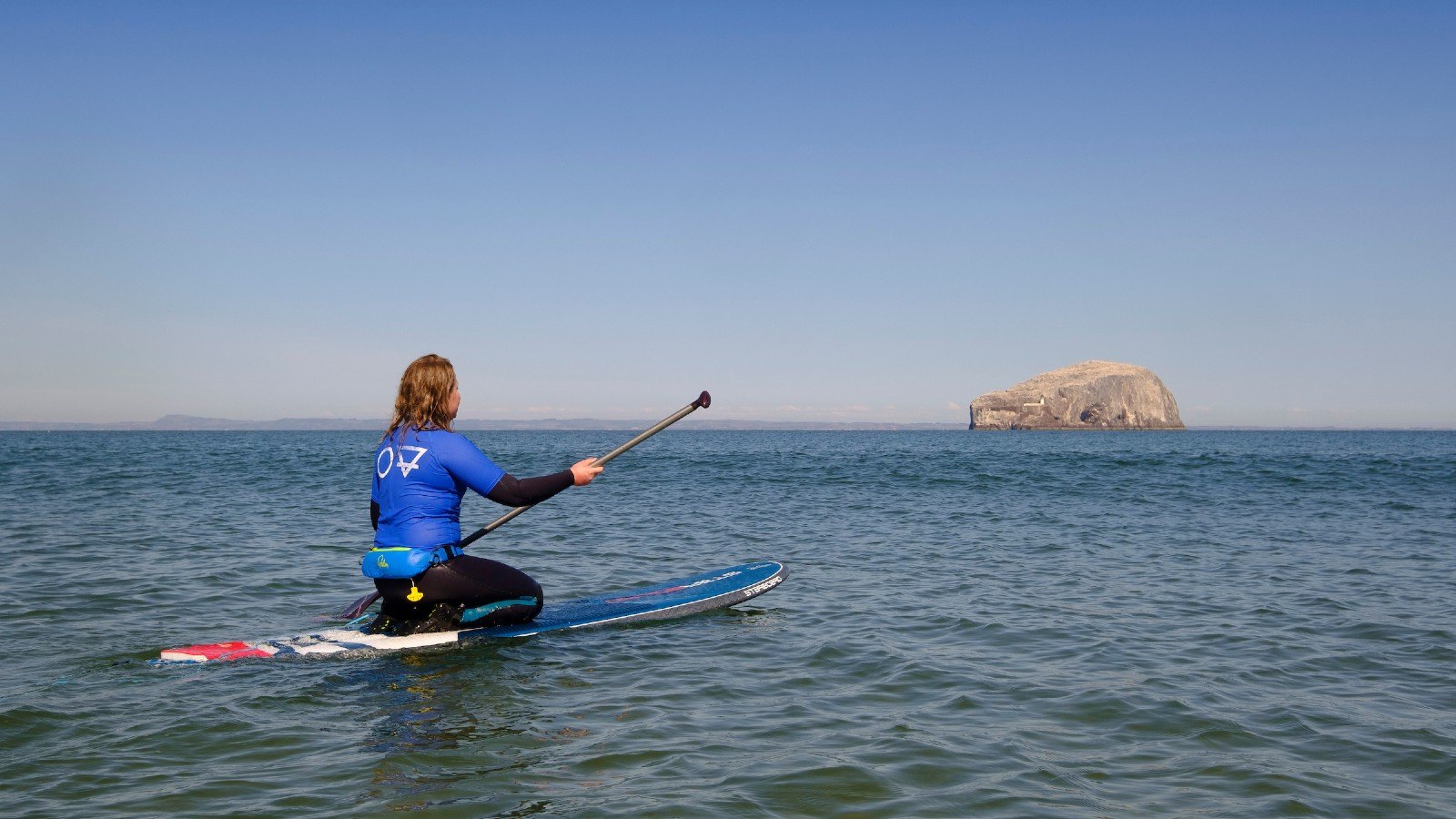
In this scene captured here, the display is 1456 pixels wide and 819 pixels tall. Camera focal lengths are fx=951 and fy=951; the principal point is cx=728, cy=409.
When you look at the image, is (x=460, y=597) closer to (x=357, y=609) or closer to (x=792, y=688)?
(x=357, y=609)

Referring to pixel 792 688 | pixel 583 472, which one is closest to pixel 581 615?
pixel 583 472

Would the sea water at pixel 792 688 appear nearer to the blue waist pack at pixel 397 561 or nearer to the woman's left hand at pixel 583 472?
the blue waist pack at pixel 397 561

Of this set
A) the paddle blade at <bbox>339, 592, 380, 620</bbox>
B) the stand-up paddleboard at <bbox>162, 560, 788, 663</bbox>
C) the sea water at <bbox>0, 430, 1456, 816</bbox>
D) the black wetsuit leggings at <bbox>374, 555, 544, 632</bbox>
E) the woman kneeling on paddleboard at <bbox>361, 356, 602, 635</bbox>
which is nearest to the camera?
the sea water at <bbox>0, 430, 1456, 816</bbox>

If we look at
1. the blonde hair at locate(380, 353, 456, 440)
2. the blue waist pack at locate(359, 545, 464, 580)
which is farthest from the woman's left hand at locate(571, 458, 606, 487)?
the blue waist pack at locate(359, 545, 464, 580)

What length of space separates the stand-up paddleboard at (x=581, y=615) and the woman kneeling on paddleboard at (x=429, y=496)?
0.22m

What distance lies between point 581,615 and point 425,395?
2641 millimetres

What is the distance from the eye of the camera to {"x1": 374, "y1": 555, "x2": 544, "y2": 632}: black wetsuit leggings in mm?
7086

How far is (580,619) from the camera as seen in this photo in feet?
26.8

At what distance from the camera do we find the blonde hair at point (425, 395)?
664 cm

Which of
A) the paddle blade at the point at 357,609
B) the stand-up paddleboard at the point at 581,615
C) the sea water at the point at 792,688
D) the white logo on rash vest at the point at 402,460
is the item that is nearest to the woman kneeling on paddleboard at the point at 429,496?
the white logo on rash vest at the point at 402,460

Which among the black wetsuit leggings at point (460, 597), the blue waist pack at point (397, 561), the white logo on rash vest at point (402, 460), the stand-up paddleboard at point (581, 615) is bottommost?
the stand-up paddleboard at point (581, 615)

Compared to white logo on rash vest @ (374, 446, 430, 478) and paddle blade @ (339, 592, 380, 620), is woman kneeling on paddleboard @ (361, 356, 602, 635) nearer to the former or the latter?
white logo on rash vest @ (374, 446, 430, 478)

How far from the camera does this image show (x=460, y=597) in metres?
7.25

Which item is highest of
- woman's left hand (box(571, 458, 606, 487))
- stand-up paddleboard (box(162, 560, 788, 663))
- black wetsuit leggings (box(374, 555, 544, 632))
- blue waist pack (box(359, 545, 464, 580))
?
woman's left hand (box(571, 458, 606, 487))
